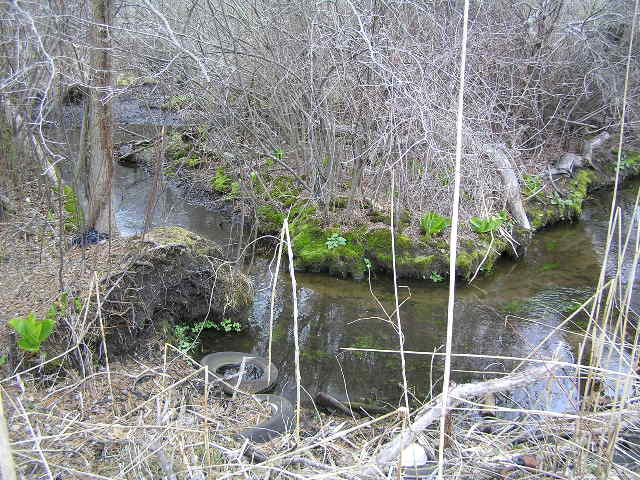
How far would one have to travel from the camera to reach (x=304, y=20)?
6480 mm

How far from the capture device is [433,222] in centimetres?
695

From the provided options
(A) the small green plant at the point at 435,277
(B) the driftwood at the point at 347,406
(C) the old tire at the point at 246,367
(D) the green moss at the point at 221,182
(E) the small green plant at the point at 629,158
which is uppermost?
(E) the small green plant at the point at 629,158

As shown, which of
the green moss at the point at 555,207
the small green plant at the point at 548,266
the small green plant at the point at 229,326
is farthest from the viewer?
the green moss at the point at 555,207

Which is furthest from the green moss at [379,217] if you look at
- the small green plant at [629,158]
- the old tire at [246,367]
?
the small green plant at [629,158]

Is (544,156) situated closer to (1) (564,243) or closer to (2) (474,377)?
(1) (564,243)

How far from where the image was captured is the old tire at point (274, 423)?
11.8 feet

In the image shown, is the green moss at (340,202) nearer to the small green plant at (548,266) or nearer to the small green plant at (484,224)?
the small green plant at (484,224)

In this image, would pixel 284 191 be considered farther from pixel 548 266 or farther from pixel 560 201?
pixel 560 201

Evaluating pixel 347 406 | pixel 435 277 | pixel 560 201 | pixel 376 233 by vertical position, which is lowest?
→ pixel 347 406

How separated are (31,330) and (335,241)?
4.32m

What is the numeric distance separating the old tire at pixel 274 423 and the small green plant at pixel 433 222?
139 inches

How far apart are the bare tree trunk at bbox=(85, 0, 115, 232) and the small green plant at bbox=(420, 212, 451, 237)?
395cm

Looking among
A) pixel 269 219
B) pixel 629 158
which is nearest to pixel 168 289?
pixel 269 219

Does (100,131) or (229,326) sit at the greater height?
(100,131)
